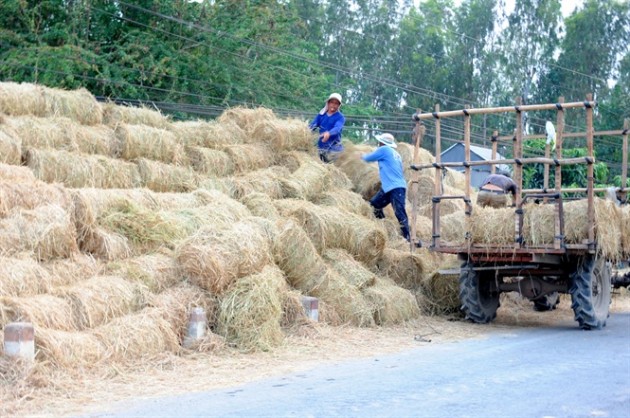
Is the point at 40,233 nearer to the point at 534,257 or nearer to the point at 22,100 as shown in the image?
the point at 22,100

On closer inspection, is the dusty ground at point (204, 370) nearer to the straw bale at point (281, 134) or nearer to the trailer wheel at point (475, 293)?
the trailer wheel at point (475, 293)

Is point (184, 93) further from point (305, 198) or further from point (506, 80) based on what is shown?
point (506, 80)

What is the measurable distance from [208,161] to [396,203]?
138 inches

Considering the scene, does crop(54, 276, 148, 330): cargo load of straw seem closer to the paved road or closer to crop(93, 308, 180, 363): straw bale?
crop(93, 308, 180, 363): straw bale

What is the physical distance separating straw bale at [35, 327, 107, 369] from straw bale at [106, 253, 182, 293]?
1.55 m

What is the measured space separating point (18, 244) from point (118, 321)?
157 cm

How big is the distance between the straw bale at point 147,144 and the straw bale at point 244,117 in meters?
1.86

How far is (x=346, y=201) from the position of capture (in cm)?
1579

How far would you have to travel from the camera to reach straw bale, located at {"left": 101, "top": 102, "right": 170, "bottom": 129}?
1478 centimetres

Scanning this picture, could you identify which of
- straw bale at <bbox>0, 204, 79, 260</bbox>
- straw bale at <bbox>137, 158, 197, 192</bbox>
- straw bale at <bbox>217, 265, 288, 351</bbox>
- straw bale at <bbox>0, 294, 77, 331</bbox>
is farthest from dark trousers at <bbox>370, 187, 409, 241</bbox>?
straw bale at <bbox>0, 294, 77, 331</bbox>

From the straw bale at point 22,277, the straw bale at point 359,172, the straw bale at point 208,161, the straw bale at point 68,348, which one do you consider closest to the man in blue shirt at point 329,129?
the straw bale at point 359,172

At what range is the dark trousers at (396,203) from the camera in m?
16.3

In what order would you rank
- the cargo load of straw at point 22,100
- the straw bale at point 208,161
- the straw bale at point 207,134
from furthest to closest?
the straw bale at point 207,134
the straw bale at point 208,161
the cargo load of straw at point 22,100

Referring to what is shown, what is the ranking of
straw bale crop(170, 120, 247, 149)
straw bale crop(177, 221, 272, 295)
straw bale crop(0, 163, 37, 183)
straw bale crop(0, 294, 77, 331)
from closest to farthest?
straw bale crop(0, 294, 77, 331), straw bale crop(177, 221, 272, 295), straw bale crop(0, 163, 37, 183), straw bale crop(170, 120, 247, 149)
